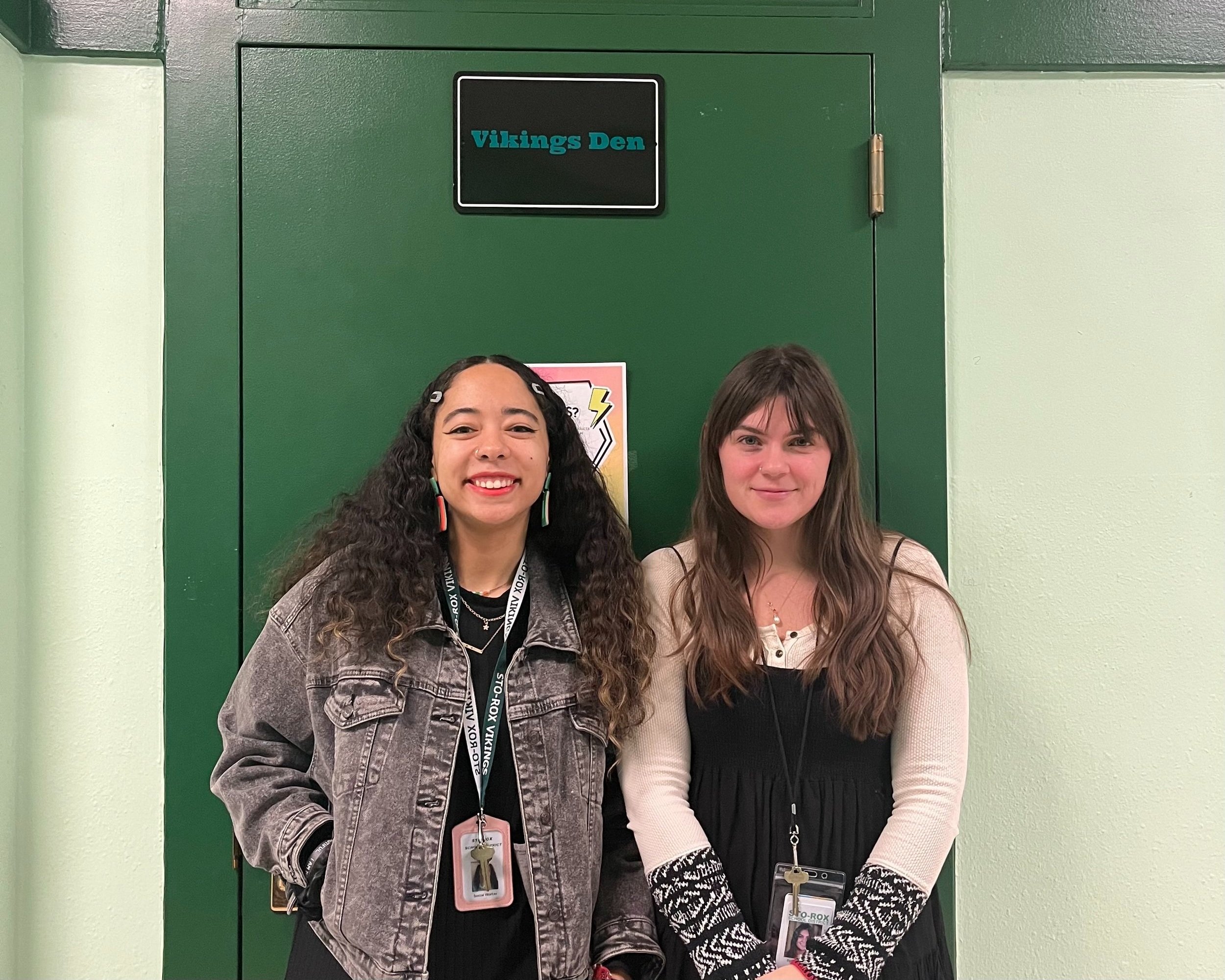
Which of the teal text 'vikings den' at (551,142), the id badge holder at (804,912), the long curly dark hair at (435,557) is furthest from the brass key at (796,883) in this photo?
the teal text 'vikings den' at (551,142)

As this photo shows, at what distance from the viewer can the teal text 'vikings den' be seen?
175cm

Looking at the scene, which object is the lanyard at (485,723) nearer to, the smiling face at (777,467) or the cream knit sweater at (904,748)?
the cream knit sweater at (904,748)

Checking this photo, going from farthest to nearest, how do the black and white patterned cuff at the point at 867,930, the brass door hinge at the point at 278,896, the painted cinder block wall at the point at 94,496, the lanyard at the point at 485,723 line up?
the painted cinder block wall at the point at 94,496
the brass door hinge at the point at 278,896
the lanyard at the point at 485,723
the black and white patterned cuff at the point at 867,930

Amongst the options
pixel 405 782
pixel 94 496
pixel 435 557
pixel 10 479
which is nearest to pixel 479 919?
pixel 405 782

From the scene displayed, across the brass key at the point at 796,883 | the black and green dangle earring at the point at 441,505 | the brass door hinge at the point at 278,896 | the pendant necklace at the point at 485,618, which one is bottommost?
the brass door hinge at the point at 278,896

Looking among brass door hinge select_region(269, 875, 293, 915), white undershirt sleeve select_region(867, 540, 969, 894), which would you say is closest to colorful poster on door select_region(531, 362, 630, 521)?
white undershirt sleeve select_region(867, 540, 969, 894)

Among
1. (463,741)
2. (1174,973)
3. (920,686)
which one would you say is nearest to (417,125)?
(463,741)

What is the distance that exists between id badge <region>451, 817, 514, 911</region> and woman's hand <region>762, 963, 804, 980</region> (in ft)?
1.35

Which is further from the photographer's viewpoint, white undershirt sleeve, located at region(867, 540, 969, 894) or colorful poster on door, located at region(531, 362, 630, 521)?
colorful poster on door, located at region(531, 362, 630, 521)

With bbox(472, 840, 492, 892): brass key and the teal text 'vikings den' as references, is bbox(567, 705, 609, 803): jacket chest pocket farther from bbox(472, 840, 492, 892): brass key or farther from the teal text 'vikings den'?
the teal text 'vikings den'

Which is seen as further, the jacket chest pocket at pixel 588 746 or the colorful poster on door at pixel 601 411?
the colorful poster on door at pixel 601 411

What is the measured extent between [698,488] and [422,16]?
106cm

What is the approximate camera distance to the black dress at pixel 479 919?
141 centimetres

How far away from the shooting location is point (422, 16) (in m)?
1.74
